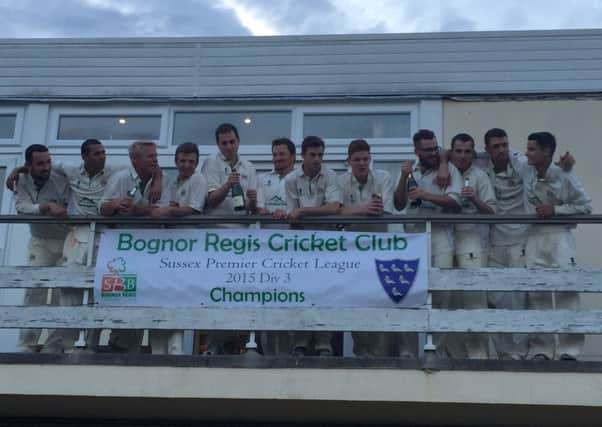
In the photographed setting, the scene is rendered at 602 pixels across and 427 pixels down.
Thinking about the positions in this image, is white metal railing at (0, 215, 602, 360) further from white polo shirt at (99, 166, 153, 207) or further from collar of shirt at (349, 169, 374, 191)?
collar of shirt at (349, 169, 374, 191)

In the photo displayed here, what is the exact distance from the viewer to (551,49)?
9766 mm

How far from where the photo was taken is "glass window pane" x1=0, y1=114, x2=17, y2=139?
10109 mm

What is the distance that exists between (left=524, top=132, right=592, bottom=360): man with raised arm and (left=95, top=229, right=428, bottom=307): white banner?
0.94 metres

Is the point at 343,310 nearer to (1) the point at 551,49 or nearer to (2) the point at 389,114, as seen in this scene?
(2) the point at 389,114

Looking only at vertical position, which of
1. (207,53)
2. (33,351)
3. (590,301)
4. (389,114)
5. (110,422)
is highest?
(207,53)

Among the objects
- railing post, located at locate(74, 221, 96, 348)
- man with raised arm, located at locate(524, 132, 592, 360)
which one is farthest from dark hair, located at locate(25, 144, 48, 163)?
man with raised arm, located at locate(524, 132, 592, 360)

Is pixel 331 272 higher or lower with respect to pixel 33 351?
higher

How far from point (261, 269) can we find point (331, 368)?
3.18 ft

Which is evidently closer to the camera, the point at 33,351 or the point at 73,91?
the point at 33,351

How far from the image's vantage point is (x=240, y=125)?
32.8 ft

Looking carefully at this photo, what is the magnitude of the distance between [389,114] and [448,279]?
115 inches

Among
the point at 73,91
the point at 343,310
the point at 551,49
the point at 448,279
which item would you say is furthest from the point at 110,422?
the point at 551,49

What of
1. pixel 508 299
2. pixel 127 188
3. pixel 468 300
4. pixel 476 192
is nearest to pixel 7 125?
pixel 127 188

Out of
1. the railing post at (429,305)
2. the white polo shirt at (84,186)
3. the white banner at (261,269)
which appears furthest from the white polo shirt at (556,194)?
the white polo shirt at (84,186)
